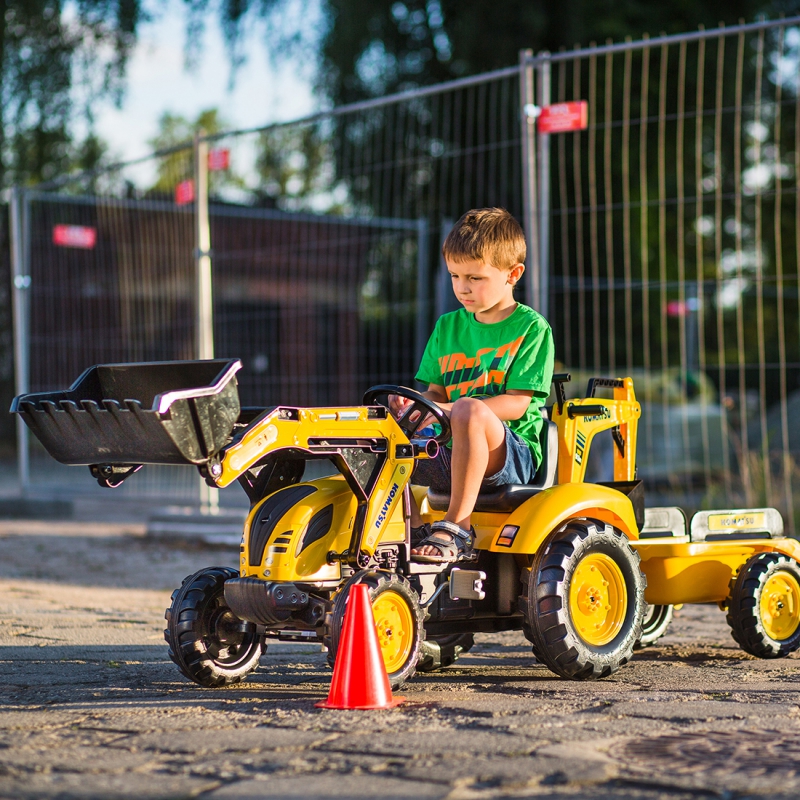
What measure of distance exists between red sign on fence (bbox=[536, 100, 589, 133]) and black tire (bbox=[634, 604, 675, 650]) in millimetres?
2989

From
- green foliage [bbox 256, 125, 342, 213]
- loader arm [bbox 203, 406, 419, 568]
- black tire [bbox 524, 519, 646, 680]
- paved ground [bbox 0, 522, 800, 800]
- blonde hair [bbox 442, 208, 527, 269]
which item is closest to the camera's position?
paved ground [bbox 0, 522, 800, 800]

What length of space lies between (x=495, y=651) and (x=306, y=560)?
5.08ft

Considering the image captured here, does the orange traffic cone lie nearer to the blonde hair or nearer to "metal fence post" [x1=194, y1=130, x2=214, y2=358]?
the blonde hair

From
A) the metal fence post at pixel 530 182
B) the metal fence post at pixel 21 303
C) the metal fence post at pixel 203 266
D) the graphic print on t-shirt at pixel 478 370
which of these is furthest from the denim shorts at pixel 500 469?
the metal fence post at pixel 21 303

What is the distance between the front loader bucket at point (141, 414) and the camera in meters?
3.41

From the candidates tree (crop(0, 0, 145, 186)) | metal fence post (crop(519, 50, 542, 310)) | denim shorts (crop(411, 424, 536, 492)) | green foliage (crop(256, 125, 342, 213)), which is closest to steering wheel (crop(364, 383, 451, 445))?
denim shorts (crop(411, 424, 536, 492))

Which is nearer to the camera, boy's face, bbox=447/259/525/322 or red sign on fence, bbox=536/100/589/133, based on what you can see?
boy's face, bbox=447/259/525/322

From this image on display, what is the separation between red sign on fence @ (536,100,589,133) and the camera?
6867 mm

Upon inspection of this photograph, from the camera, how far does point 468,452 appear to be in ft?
13.2

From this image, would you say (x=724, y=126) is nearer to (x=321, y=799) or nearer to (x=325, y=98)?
(x=325, y=98)

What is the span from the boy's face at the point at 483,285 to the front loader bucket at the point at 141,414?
1.13 m

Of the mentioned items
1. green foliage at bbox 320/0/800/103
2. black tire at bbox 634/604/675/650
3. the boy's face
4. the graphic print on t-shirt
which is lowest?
black tire at bbox 634/604/675/650

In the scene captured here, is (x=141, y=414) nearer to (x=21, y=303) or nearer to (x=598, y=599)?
(x=598, y=599)

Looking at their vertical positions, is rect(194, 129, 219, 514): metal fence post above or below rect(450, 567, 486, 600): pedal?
above
